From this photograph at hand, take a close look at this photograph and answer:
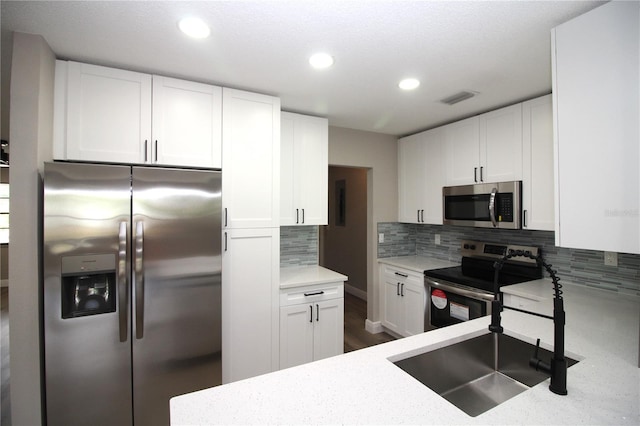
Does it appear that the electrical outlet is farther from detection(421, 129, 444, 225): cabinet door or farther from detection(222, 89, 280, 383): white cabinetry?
detection(222, 89, 280, 383): white cabinetry

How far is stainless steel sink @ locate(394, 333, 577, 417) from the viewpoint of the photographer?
1280 mm

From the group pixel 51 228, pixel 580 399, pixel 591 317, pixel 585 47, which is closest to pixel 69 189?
pixel 51 228

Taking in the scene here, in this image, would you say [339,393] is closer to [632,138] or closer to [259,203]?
[632,138]

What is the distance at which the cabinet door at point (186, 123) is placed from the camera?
2055mm

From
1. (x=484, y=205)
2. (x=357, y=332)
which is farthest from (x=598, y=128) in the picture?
(x=357, y=332)

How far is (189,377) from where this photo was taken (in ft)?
6.47

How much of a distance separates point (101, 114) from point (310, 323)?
2203 mm

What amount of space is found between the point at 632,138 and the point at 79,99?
289 cm

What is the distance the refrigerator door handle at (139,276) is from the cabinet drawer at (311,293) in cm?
102

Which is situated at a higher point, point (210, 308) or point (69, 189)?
point (69, 189)

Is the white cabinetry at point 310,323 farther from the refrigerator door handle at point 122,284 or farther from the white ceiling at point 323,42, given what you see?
the white ceiling at point 323,42

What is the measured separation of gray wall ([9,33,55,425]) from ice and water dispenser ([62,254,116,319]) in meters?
0.15

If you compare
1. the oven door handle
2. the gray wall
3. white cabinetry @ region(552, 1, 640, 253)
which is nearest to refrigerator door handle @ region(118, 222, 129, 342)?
the gray wall

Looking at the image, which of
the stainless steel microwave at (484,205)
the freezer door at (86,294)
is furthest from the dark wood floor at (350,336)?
the stainless steel microwave at (484,205)
